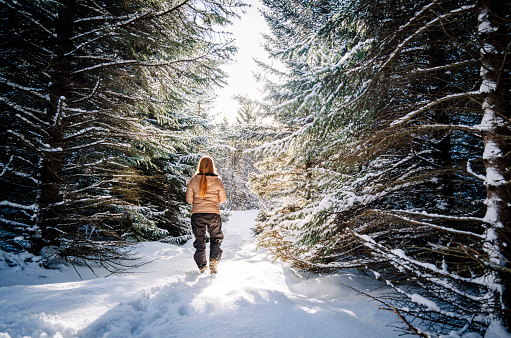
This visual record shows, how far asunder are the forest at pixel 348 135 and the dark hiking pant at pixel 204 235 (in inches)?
→ 38.5

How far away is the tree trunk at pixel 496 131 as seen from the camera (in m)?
1.74

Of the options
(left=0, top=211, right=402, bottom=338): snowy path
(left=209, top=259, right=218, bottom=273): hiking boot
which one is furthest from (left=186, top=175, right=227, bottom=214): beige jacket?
(left=0, top=211, right=402, bottom=338): snowy path

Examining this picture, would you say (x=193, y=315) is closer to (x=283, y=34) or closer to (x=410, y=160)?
(x=410, y=160)

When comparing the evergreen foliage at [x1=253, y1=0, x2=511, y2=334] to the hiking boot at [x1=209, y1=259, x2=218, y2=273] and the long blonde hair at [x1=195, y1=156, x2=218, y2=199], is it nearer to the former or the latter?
the hiking boot at [x1=209, y1=259, x2=218, y2=273]

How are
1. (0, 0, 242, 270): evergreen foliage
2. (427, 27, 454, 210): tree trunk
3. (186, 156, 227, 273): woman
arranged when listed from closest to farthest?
(427, 27, 454, 210): tree trunk
(0, 0, 242, 270): evergreen foliage
(186, 156, 227, 273): woman

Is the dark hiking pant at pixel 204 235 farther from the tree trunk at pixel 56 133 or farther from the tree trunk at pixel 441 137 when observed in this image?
the tree trunk at pixel 441 137

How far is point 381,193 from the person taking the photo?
320 cm

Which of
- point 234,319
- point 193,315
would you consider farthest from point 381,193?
point 193,315

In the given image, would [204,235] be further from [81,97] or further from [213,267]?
[81,97]

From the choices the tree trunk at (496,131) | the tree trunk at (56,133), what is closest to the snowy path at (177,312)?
the tree trunk at (56,133)

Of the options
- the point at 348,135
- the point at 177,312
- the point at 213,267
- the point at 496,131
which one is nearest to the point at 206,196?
the point at 213,267

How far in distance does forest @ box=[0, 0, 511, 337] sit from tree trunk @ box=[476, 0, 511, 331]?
1 centimetres

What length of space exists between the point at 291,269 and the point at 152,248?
4118 millimetres

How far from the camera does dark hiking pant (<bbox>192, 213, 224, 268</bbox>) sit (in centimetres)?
407
